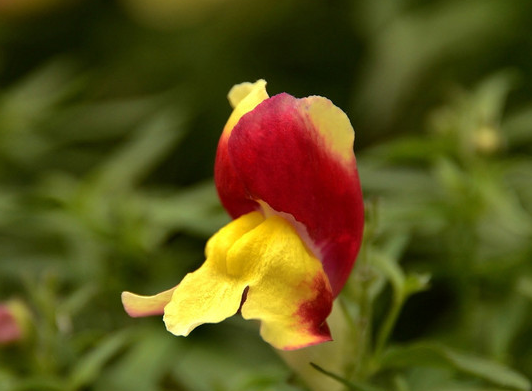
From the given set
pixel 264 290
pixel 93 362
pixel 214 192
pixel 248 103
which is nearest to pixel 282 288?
pixel 264 290

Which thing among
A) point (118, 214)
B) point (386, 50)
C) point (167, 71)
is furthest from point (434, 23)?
point (118, 214)

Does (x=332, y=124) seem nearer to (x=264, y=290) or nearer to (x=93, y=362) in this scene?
(x=264, y=290)

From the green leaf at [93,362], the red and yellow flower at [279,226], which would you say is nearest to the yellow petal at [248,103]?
the red and yellow flower at [279,226]

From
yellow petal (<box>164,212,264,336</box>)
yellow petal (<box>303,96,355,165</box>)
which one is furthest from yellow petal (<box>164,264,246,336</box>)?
yellow petal (<box>303,96,355,165</box>)

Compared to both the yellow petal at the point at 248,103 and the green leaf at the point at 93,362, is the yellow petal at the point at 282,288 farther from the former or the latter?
the green leaf at the point at 93,362

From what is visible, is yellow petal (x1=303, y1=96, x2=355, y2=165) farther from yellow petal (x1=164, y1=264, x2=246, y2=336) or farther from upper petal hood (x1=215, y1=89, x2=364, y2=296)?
yellow petal (x1=164, y1=264, x2=246, y2=336)
